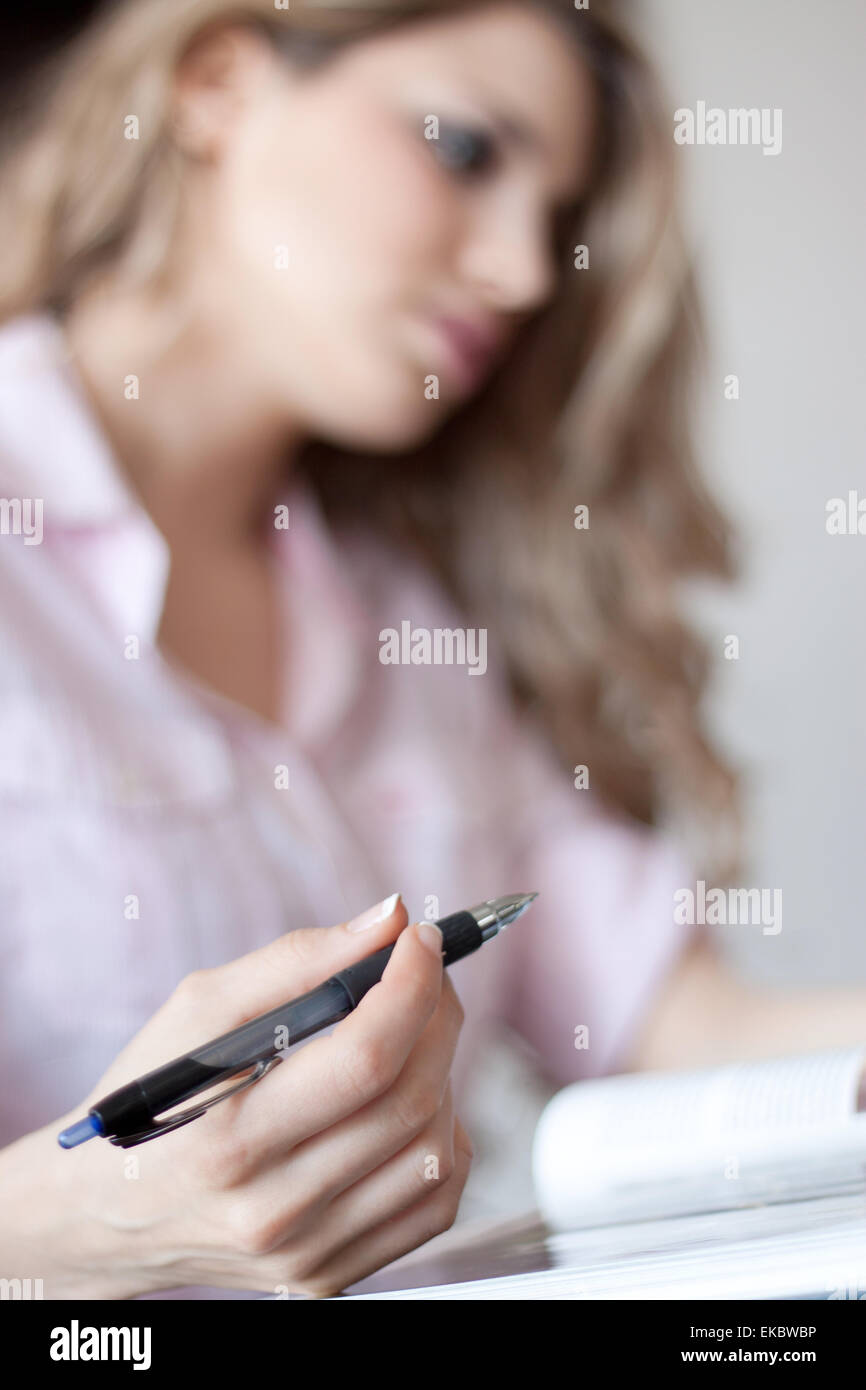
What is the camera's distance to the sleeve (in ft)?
2.13

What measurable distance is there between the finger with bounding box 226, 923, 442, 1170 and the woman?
0.07 meters

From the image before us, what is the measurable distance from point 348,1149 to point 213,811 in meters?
0.27

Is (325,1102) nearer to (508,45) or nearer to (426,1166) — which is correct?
(426,1166)

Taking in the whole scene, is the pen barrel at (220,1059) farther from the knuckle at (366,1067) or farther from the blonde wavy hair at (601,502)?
the blonde wavy hair at (601,502)

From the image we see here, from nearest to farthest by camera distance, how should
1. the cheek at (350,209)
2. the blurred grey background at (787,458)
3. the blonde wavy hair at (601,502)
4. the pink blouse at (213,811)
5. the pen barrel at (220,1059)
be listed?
1. the pen barrel at (220,1059)
2. the pink blouse at (213,811)
3. the cheek at (350,209)
4. the blonde wavy hair at (601,502)
5. the blurred grey background at (787,458)

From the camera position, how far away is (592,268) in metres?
0.70

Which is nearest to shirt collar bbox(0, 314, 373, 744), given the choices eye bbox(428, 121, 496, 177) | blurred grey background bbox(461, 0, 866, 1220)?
eye bbox(428, 121, 496, 177)

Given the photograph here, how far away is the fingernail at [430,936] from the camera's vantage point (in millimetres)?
262

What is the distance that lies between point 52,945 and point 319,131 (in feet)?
1.35

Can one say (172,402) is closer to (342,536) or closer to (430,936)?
(342,536)

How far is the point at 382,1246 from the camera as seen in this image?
11.5 inches

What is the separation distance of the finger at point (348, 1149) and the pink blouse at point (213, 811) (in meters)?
0.22

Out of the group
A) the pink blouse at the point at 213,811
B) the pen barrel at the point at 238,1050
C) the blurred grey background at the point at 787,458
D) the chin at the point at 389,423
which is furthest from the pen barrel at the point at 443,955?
the blurred grey background at the point at 787,458
